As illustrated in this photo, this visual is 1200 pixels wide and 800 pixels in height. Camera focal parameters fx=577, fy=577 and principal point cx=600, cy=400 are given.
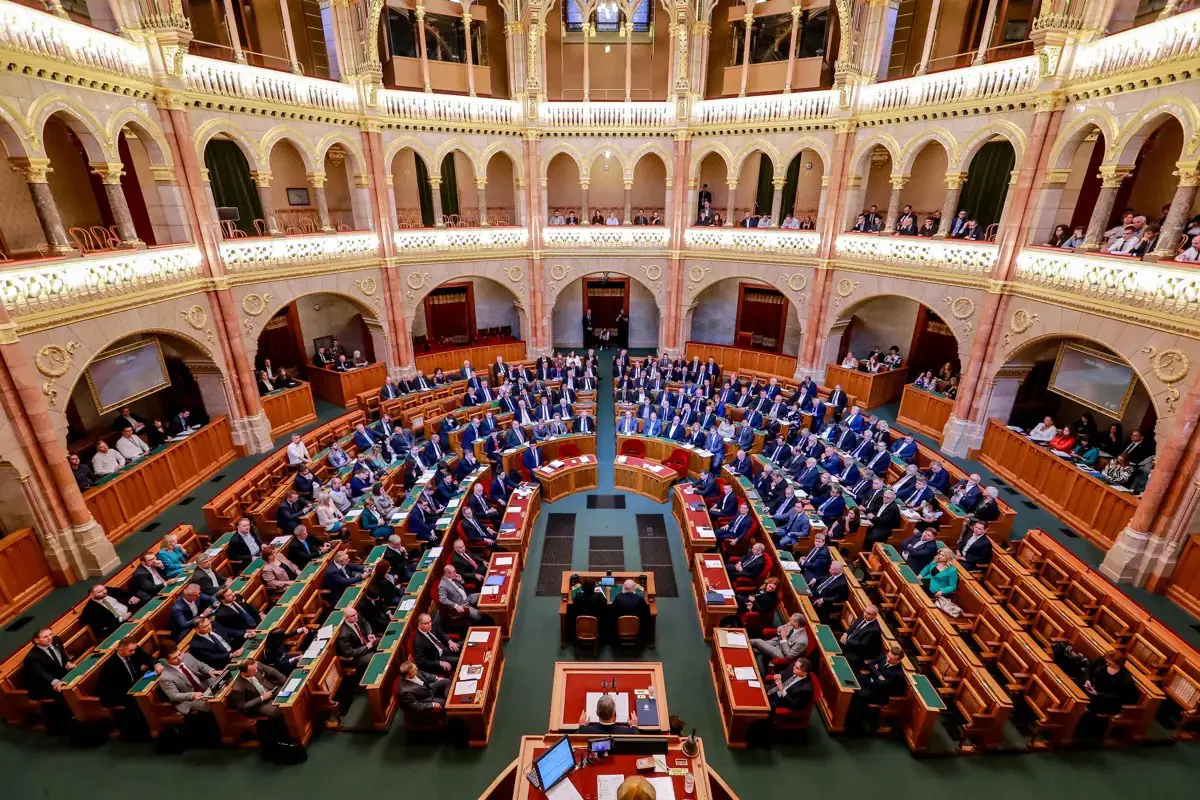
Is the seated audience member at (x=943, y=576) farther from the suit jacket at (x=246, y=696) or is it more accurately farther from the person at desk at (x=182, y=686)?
the person at desk at (x=182, y=686)

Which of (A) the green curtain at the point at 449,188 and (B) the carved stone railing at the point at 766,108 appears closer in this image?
(B) the carved stone railing at the point at 766,108

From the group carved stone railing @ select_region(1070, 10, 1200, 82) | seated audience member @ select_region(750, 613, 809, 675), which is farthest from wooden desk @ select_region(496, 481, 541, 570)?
carved stone railing @ select_region(1070, 10, 1200, 82)

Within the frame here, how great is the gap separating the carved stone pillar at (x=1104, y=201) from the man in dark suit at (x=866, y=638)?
31.5ft

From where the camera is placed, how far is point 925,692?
7371 mm

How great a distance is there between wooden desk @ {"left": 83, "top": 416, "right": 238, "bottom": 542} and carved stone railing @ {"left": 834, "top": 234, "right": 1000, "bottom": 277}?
17803 millimetres

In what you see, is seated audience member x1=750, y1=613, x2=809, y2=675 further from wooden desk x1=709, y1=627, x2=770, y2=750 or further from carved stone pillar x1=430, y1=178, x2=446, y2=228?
carved stone pillar x1=430, y1=178, x2=446, y2=228

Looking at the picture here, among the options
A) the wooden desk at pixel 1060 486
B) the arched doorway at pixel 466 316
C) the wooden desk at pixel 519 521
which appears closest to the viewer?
the wooden desk at pixel 519 521

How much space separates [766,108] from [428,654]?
17475mm

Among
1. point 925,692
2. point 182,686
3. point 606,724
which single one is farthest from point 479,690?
point 925,692

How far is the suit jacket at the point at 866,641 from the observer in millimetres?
8180

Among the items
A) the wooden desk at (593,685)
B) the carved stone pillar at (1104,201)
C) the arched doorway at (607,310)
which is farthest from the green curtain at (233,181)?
the carved stone pillar at (1104,201)

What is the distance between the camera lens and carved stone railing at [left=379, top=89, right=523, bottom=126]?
1712cm

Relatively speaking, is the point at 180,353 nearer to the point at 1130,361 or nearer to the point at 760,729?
the point at 760,729

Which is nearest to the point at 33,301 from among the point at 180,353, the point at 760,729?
the point at 180,353
